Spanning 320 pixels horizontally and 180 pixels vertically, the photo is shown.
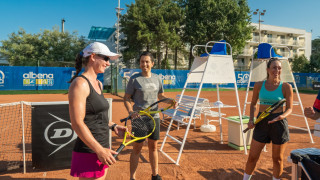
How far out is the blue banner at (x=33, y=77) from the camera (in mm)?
17641

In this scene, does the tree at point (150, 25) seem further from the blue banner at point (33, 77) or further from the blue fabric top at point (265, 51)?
the blue fabric top at point (265, 51)

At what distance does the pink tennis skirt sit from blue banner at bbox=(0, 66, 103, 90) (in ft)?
59.2

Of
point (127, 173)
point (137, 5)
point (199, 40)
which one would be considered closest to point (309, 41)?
point (199, 40)

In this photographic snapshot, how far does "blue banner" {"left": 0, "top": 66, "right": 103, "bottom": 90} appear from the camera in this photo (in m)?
17.6

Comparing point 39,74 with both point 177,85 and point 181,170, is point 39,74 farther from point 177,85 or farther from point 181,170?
point 181,170

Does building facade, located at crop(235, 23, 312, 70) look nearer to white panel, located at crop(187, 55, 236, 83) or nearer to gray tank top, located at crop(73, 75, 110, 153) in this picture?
white panel, located at crop(187, 55, 236, 83)

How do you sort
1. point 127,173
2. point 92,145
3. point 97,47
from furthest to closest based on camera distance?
point 127,173, point 97,47, point 92,145

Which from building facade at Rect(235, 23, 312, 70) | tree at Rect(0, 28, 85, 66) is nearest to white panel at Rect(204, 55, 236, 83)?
tree at Rect(0, 28, 85, 66)

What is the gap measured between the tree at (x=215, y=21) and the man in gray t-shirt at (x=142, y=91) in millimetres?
24644

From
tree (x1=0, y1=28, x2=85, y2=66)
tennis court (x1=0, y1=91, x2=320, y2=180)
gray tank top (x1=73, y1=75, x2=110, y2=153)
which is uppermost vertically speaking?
tree (x1=0, y1=28, x2=85, y2=66)

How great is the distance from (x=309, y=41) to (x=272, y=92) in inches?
2662

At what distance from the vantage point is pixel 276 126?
9.60 feet

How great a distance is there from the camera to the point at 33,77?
719 inches

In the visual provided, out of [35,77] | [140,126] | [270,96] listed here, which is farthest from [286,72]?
[35,77]
